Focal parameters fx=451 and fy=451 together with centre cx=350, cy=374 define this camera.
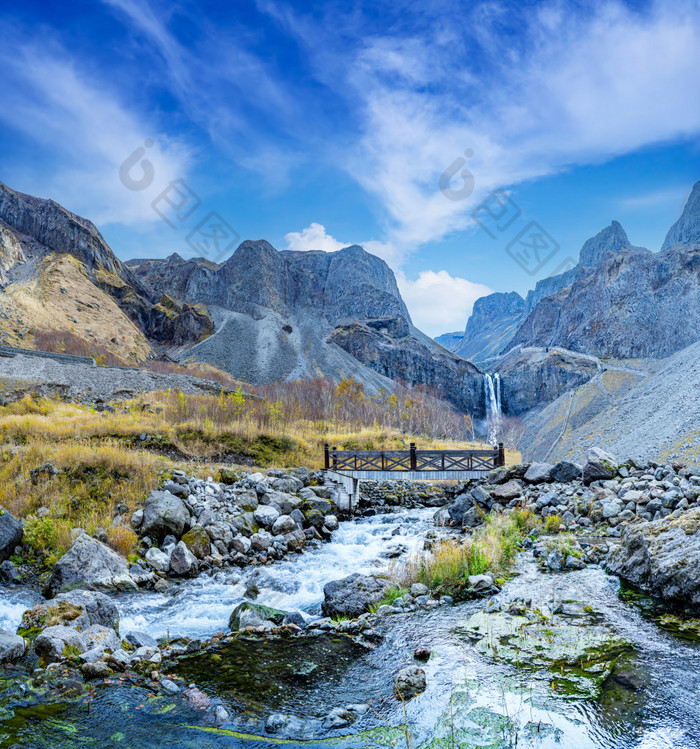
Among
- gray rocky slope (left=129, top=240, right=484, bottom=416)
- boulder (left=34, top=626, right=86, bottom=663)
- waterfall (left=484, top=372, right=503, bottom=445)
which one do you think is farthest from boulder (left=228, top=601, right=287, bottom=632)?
waterfall (left=484, top=372, right=503, bottom=445)

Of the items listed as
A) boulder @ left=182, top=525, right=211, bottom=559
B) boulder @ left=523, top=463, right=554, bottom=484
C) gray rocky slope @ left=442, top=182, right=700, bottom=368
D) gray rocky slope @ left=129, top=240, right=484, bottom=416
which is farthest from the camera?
gray rocky slope @ left=129, top=240, right=484, bottom=416

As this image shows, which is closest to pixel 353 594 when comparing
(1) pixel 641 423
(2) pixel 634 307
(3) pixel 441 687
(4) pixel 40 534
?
(3) pixel 441 687

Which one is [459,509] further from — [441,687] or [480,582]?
[441,687]

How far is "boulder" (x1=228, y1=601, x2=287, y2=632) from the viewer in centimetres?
765

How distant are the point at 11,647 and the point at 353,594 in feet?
17.3

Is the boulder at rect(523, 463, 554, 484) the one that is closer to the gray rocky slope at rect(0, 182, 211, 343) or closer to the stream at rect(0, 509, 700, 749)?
the stream at rect(0, 509, 700, 749)

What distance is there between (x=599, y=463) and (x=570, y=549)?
546 centimetres

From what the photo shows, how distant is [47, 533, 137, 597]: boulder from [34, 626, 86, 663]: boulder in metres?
3.07

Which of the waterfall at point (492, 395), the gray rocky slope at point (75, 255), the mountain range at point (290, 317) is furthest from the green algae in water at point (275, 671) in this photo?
the waterfall at point (492, 395)

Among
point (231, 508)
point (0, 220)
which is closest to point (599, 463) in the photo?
point (231, 508)

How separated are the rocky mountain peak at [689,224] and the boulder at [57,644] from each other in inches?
6945

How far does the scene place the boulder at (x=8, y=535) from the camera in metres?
10.2

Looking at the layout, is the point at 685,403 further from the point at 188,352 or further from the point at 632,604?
the point at 188,352

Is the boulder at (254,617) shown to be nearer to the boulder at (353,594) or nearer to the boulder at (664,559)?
the boulder at (353,594)
